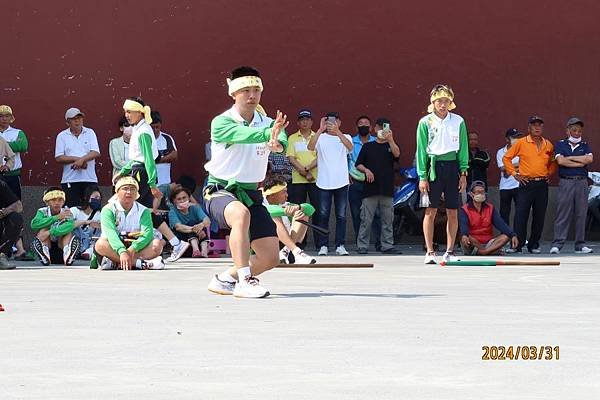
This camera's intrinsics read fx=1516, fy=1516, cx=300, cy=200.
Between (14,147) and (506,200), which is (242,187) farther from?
(506,200)

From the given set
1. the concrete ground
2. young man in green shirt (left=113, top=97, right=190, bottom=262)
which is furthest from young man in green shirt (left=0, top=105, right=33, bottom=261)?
the concrete ground

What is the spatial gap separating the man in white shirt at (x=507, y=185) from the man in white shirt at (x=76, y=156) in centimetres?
588

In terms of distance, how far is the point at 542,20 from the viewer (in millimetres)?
23234

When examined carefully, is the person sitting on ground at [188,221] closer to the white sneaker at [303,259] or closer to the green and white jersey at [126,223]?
the white sneaker at [303,259]

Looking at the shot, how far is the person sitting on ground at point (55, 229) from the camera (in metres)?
18.0

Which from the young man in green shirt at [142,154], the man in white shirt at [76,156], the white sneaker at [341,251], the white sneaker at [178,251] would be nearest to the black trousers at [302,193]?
the white sneaker at [341,251]

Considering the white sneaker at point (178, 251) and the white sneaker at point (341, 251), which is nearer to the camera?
the white sneaker at point (178, 251)

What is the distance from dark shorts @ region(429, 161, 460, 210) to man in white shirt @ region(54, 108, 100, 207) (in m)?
4.95

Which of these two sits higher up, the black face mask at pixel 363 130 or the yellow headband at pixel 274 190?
the black face mask at pixel 363 130

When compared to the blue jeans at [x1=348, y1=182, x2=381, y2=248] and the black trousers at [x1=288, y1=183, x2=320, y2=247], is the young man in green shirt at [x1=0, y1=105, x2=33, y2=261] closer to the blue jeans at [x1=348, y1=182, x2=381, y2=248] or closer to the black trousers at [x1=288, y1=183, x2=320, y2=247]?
the black trousers at [x1=288, y1=183, x2=320, y2=247]

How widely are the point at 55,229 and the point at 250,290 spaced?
6.63 m

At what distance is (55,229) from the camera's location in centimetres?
1808

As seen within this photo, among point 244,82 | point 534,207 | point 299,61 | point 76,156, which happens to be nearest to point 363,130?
point 299,61

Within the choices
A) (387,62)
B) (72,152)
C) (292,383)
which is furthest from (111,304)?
(387,62)
